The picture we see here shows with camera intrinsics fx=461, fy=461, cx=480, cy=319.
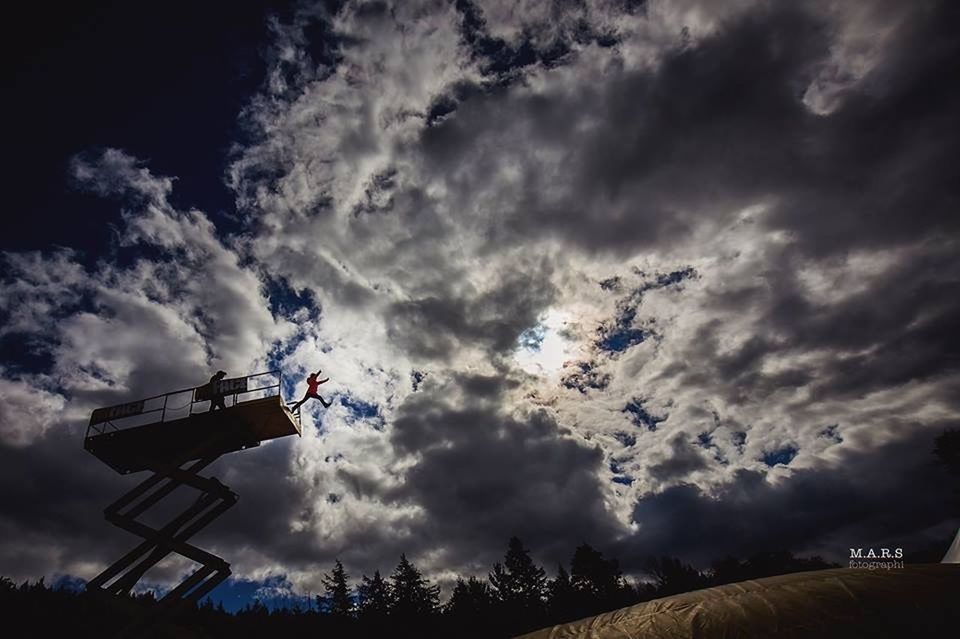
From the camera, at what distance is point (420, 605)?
162 ft

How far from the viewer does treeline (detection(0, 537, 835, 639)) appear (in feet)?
40.1

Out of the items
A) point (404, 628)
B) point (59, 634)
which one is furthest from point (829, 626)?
point (404, 628)

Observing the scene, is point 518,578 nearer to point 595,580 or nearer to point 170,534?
point 595,580

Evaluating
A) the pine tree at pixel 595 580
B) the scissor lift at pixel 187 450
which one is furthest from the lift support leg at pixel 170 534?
the pine tree at pixel 595 580

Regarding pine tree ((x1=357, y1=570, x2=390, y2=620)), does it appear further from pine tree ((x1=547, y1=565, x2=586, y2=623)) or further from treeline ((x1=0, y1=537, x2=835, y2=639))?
pine tree ((x1=547, y1=565, x2=586, y2=623))

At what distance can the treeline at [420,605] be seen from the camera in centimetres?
1223

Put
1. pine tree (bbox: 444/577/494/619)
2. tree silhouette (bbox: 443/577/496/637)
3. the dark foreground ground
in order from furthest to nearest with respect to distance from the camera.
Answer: pine tree (bbox: 444/577/494/619) < tree silhouette (bbox: 443/577/496/637) < the dark foreground ground

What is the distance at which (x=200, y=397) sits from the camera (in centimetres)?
1361

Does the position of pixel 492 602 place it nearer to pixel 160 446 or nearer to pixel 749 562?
pixel 749 562

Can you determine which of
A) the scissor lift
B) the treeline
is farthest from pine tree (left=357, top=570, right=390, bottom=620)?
the scissor lift

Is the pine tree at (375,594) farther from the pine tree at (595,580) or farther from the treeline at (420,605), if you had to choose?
the pine tree at (595,580)

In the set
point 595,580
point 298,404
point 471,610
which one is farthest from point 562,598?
point 298,404

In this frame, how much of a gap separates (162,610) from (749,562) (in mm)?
68926

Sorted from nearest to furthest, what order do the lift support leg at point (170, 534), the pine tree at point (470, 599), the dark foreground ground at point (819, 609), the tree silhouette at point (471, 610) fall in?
the dark foreground ground at point (819, 609)
the lift support leg at point (170, 534)
the tree silhouette at point (471, 610)
the pine tree at point (470, 599)
